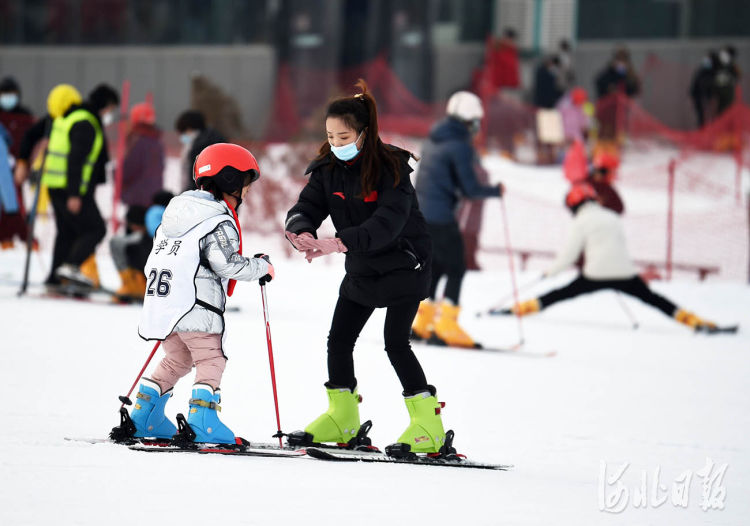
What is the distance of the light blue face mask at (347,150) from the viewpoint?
4.80 meters

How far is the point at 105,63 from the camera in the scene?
2398 centimetres

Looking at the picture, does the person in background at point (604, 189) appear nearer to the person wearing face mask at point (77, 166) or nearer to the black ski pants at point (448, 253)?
the black ski pants at point (448, 253)

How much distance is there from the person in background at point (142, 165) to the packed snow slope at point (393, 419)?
127 centimetres

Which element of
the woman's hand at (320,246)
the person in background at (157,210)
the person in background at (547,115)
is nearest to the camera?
the woman's hand at (320,246)

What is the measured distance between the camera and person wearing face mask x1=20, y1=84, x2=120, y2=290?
946 centimetres

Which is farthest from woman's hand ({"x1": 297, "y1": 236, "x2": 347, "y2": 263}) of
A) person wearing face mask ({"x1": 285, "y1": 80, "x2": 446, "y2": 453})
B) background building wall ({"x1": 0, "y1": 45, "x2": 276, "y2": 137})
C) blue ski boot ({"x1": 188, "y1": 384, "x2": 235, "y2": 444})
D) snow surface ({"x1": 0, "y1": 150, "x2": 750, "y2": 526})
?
background building wall ({"x1": 0, "y1": 45, "x2": 276, "y2": 137})

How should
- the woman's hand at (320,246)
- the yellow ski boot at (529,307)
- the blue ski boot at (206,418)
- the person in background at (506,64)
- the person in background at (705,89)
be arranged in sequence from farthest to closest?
1. the person in background at (506,64)
2. the person in background at (705,89)
3. the yellow ski boot at (529,307)
4. the blue ski boot at (206,418)
5. the woman's hand at (320,246)

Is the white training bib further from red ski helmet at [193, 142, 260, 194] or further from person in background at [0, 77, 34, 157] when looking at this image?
person in background at [0, 77, 34, 157]

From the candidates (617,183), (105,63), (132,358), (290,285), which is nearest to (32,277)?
(290,285)

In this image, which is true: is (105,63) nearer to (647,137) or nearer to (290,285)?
(647,137)

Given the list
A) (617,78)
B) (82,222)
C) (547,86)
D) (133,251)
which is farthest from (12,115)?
(617,78)

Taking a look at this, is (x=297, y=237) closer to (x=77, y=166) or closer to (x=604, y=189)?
(x=77, y=166)

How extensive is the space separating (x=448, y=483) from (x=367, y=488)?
0.37 m

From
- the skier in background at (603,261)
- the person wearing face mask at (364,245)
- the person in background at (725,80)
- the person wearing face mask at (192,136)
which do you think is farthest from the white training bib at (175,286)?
the person in background at (725,80)
